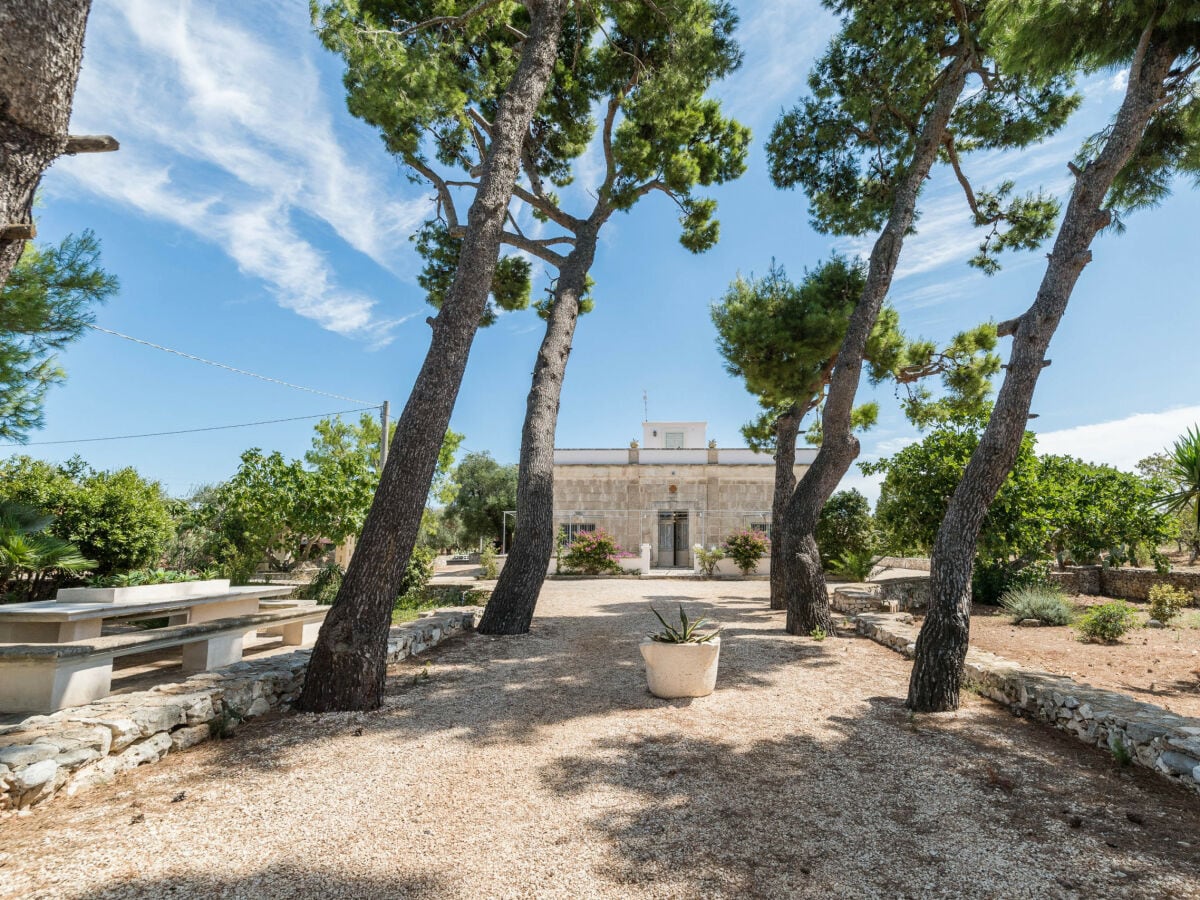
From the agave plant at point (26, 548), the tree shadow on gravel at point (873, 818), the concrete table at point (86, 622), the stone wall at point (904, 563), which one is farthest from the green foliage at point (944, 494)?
the agave plant at point (26, 548)

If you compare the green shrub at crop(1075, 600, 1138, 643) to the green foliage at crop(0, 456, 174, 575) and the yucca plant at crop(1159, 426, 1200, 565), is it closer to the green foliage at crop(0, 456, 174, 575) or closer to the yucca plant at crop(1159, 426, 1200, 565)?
the yucca plant at crop(1159, 426, 1200, 565)

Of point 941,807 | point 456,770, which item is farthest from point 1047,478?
point 456,770

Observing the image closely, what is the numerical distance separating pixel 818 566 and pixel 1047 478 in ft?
15.6

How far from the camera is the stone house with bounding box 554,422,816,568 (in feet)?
71.5

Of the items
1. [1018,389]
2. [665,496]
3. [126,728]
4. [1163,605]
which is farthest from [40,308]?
[665,496]

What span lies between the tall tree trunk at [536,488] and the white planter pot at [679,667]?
8.99 ft

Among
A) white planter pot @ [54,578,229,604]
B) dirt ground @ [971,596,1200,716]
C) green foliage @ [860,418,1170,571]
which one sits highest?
green foliage @ [860,418,1170,571]

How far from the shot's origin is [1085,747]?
11.1ft

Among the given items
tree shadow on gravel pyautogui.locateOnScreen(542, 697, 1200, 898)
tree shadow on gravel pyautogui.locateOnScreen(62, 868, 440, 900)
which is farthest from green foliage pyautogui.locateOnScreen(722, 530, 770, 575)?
tree shadow on gravel pyautogui.locateOnScreen(62, 868, 440, 900)

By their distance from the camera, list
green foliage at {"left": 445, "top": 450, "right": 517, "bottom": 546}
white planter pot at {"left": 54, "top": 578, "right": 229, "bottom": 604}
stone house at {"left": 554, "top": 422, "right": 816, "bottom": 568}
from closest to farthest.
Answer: white planter pot at {"left": 54, "top": 578, "right": 229, "bottom": 604} → stone house at {"left": 554, "top": 422, "right": 816, "bottom": 568} → green foliage at {"left": 445, "top": 450, "right": 517, "bottom": 546}

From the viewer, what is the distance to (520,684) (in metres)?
4.70

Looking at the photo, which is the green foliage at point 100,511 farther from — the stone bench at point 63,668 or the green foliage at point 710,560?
the green foliage at point 710,560

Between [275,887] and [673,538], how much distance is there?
20620mm

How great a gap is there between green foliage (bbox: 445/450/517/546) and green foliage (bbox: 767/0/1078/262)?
19.6 m
